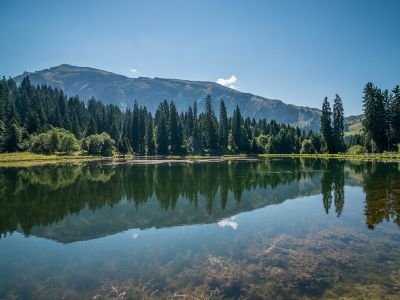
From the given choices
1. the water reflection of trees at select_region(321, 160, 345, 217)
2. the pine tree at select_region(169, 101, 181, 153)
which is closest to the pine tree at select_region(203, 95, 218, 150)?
the pine tree at select_region(169, 101, 181, 153)

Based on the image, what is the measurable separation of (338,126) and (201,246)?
129 m

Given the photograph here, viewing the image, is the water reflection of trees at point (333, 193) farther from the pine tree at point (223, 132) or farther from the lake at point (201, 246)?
the pine tree at point (223, 132)

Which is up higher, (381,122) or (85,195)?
(381,122)

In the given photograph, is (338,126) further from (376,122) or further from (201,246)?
(201,246)

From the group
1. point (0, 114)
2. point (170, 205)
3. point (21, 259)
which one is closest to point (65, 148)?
point (0, 114)

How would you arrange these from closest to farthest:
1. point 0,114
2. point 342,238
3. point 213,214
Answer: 1. point 342,238
2. point 213,214
3. point 0,114

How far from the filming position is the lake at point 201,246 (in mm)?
12773

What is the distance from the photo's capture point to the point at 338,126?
132375 millimetres

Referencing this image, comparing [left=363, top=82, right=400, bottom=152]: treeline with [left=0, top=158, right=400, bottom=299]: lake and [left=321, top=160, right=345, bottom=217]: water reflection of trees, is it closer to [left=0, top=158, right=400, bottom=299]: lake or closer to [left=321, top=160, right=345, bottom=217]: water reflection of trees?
[left=321, top=160, right=345, bottom=217]: water reflection of trees

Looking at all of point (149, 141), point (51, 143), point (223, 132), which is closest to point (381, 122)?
point (223, 132)

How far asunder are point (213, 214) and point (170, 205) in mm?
5567

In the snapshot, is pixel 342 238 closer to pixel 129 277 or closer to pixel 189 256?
pixel 189 256

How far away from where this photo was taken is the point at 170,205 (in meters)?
30.7

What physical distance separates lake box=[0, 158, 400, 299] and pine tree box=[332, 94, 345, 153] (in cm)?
10154
